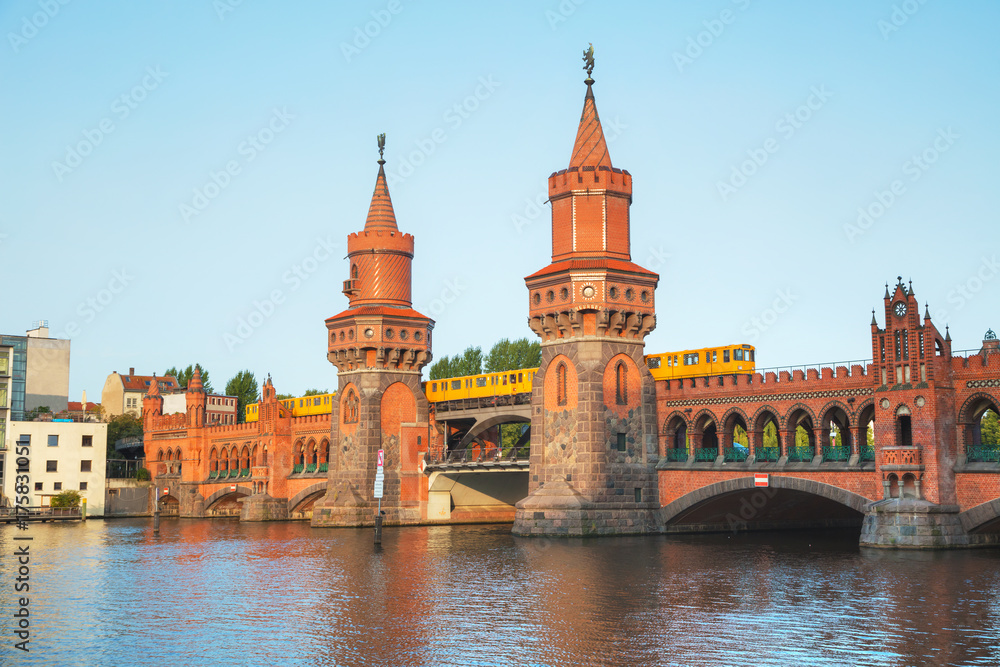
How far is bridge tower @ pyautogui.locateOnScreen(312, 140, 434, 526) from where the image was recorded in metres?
77.4

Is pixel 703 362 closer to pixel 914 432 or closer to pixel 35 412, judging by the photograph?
pixel 914 432

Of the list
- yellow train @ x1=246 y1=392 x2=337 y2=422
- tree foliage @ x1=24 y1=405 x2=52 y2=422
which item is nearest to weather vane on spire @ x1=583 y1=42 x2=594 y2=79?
yellow train @ x1=246 y1=392 x2=337 y2=422

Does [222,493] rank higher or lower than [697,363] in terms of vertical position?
lower

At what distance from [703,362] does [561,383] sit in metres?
8.86

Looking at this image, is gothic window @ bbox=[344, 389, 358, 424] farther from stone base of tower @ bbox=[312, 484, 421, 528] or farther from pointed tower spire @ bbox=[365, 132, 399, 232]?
pointed tower spire @ bbox=[365, 132, 399, 232]

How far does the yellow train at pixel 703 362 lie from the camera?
6294 centimetres

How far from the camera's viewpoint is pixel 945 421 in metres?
49.0

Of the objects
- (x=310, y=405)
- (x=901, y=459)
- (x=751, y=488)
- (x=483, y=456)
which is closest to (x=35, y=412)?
(x=310, y=405)

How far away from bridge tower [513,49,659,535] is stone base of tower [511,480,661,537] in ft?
0.19

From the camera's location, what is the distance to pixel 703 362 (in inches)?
2549

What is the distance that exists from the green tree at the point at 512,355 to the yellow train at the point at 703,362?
2100 inches

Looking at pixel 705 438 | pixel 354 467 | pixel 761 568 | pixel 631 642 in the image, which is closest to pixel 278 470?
pixel 354 467

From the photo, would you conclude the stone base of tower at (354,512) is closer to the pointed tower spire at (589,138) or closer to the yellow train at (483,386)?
the yellow train at (483,386)

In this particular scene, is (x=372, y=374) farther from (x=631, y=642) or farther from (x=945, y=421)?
(x=631, y=642)
